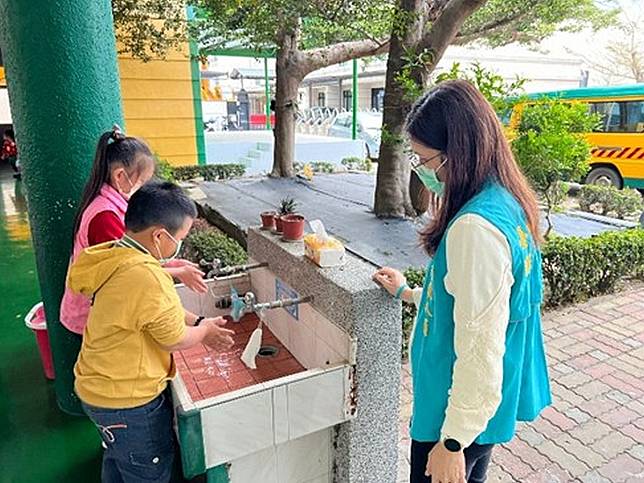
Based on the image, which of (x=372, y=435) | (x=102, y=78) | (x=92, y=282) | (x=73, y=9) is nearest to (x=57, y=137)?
(x=102, y=78)

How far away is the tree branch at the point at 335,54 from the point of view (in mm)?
7785

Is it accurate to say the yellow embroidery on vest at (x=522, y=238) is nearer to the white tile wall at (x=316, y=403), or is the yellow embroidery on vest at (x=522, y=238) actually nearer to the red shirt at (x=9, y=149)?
the white tile wall at (x=316, y=403)

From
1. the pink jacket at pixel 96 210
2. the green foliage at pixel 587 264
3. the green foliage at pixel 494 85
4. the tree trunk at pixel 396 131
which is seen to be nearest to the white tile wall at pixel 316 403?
the pink jacket at pixel 96 210

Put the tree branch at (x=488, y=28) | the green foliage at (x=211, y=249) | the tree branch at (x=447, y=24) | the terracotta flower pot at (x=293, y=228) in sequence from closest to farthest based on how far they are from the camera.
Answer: the terracotta flower pot at (x=293, y=228) < the green foliage at (x=211, y=249) < the tree branch at (x=447, y=24) < the tree branch at (x=488, y=28)

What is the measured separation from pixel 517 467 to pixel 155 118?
25.4 ft

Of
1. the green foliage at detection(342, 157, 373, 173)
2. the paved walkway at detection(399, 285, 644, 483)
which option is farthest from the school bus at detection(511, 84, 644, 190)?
the paved walkway at detection(399, 285, 644, 483)

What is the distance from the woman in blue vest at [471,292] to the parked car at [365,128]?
1278 centimetres

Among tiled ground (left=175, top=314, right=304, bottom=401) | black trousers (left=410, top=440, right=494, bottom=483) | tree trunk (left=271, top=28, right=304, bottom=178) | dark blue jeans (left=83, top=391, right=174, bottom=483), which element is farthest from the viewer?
tree trunk (left=271, top=28, right=304, bottom=178)

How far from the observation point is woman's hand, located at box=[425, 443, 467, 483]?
1.06m

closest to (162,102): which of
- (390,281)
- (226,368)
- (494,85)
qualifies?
(494,85)

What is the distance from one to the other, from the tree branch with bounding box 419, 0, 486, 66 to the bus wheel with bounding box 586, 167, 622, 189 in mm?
5657

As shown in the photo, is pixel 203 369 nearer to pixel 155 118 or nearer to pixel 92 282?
pixel 92 282

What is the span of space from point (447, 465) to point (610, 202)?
694 cm

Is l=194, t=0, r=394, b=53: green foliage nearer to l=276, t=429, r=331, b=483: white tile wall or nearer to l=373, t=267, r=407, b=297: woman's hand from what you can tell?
l=373, t=267, r=407, b=297: woman's hand
